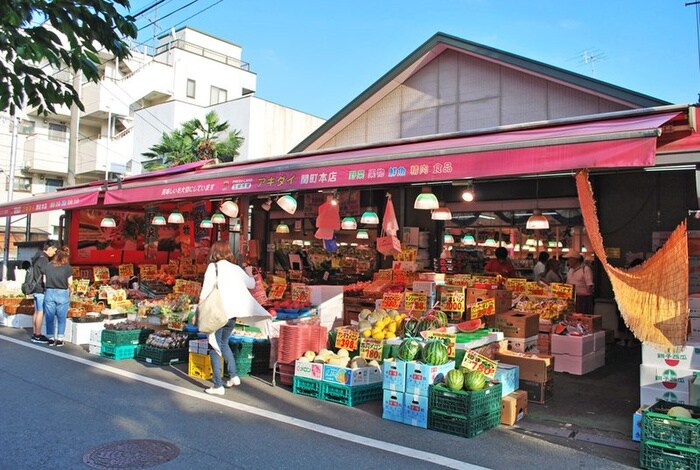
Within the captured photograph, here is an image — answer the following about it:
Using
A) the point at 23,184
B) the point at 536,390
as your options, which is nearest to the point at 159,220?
the point at 536,390

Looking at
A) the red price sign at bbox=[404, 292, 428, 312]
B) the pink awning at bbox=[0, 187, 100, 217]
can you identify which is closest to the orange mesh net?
the red price sign at bbox=[404, 292, 428, 312]

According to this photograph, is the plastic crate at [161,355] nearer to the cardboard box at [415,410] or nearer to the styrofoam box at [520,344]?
the cardboard box at [415,410]

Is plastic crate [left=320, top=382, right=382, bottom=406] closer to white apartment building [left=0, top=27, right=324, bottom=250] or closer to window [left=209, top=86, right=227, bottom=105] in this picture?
white apartment building [left=0, top=27, right=324, bottom=250]

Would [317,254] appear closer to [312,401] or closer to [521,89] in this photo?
[521,89]

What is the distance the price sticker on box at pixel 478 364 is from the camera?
600 cm

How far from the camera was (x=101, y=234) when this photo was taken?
54.7 feet

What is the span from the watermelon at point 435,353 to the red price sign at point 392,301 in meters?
3.27

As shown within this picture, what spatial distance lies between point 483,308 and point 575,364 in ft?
6.41

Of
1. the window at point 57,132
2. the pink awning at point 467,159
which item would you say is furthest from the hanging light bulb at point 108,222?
the window at point 57,132

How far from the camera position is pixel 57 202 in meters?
13.5

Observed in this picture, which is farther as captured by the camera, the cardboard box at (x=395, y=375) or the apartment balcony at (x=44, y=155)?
the apartment balcony at (x=44, y=155)

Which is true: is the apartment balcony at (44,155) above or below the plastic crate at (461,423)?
above

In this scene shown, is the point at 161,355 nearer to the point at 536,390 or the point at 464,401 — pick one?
the point at 464,401

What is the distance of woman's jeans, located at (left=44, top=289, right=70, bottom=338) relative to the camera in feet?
33.5
